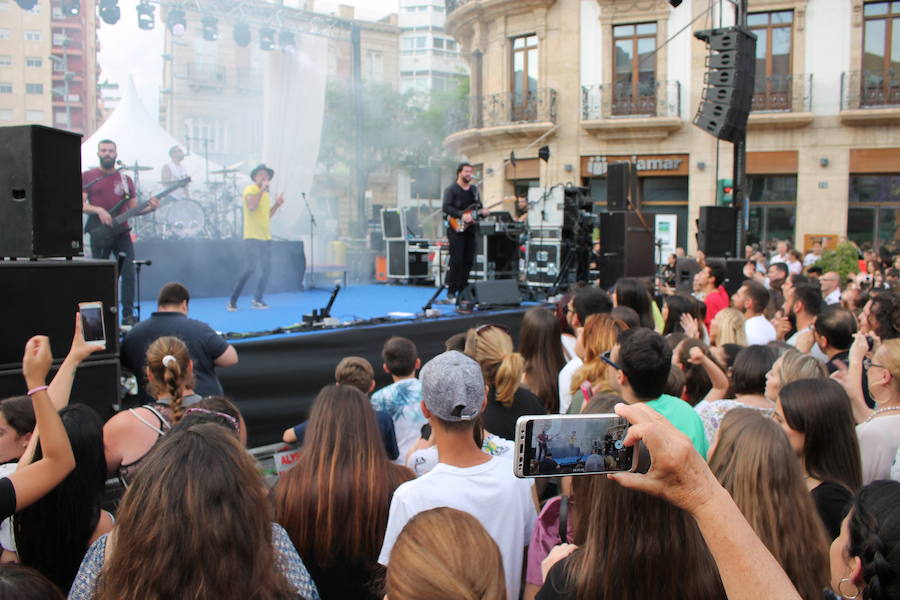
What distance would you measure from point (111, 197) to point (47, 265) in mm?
3801

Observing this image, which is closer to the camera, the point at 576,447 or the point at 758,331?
the point at 576,447

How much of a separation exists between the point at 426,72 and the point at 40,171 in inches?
2078

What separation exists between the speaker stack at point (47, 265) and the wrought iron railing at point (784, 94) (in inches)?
814

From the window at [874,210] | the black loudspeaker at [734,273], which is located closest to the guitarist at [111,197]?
the black loudspeaker at [734,273]

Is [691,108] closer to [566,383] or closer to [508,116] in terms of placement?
[508,116]

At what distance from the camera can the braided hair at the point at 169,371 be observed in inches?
128

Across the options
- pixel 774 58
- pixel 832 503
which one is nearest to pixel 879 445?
pixel 832 503

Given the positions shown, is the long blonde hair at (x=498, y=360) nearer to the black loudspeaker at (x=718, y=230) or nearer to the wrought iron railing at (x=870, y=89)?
the black loudspeaker at (x=718, y=230)

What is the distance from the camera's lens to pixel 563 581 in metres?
1.52

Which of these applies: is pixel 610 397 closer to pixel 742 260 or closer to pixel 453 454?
pixel 453 454

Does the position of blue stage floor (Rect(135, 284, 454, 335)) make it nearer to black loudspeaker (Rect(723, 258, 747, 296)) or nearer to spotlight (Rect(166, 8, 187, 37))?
black loudspeaker (Rect(723, 258, 747, 296))

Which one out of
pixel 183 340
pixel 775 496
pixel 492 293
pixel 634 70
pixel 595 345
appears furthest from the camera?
pixel 634 70

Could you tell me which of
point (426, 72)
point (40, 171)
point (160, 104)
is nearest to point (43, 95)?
point (160, 104)

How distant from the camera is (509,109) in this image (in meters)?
23.9
